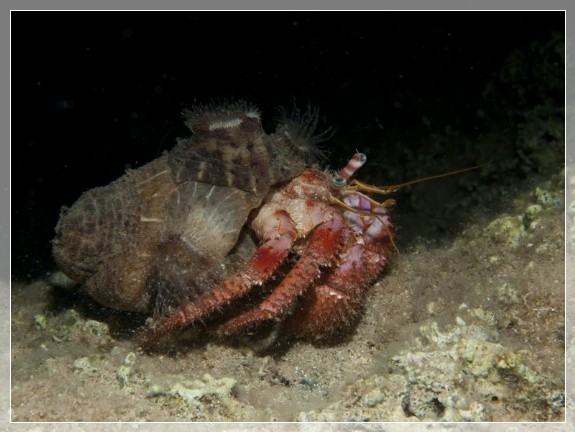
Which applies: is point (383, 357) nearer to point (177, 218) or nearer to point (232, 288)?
point (232, 288)

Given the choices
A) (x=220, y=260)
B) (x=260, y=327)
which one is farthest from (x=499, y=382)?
(x=220, y=260)

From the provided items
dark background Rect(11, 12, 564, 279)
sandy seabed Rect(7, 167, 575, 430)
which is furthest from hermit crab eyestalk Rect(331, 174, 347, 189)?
dark background Rect(11, 12, 564, 279)

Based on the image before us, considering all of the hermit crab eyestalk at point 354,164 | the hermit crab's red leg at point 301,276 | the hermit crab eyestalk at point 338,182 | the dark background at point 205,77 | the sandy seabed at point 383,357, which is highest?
the dark background at point 205,77

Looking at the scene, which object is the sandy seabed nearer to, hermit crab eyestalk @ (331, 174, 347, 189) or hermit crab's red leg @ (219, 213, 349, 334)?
hermit crab's red leg @ (219, 213, 349, 334)

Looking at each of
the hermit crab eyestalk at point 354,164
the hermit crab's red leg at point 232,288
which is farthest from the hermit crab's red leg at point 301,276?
the hermit crab eyestalk at point 354,164

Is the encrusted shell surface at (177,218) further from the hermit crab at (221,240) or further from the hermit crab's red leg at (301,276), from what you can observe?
the hermit crab's red leg at (301,276)

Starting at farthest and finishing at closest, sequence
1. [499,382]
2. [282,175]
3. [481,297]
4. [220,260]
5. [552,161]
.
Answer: [552,161]
[282,175]
[220,260]
[481,297]
[499,382]

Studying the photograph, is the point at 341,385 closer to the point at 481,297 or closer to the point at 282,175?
the point at 481,297
